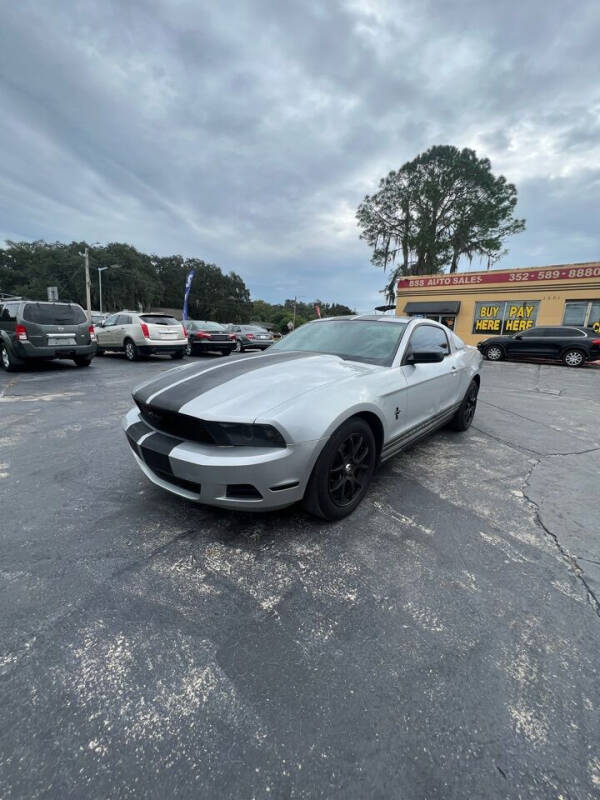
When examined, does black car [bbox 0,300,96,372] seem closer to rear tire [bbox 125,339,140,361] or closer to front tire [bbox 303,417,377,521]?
rear tire [bbox 125,339,140,361]

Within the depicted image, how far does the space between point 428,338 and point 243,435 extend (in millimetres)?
2549

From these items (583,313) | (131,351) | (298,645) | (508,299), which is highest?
(508,299)

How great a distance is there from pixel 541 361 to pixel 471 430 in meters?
12.9

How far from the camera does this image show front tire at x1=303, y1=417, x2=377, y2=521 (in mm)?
2186

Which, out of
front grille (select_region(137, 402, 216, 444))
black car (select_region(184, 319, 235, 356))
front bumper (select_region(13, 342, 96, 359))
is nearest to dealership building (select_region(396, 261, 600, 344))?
black car (select_region(184, 319, 235, 356))

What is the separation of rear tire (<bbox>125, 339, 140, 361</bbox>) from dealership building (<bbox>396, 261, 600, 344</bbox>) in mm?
18581

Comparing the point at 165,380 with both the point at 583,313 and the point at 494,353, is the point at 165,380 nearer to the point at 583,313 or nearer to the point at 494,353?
the point at 494,353

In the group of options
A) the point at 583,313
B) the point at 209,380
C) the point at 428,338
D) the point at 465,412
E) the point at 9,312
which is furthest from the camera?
the point at 583,313

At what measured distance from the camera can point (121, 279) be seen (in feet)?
163

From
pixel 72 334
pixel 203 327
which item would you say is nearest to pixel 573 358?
pixel 203 327

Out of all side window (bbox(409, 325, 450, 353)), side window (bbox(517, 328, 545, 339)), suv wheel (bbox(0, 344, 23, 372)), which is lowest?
suv wheel (bbox(0, 344, 23, 372))

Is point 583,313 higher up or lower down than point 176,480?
higher up

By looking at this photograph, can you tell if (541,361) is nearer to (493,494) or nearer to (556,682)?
(493,494)

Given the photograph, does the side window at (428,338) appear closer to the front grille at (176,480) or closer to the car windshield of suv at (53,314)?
the front grille at (176,480)
